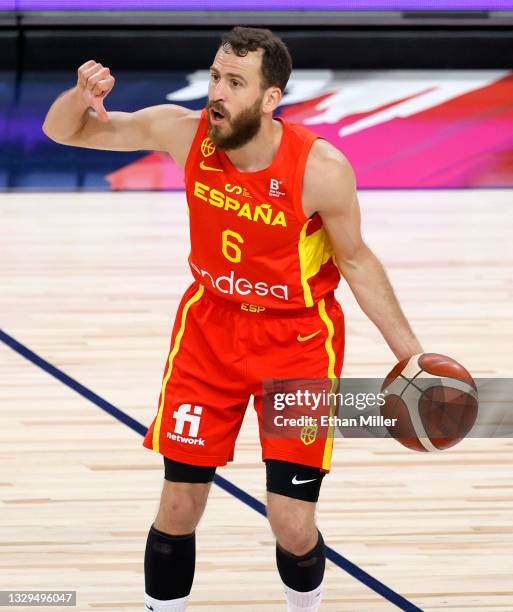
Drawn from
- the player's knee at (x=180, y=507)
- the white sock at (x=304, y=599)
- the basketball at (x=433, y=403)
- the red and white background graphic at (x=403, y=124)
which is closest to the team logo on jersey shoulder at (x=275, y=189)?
the basketball at (x=433, y=403)

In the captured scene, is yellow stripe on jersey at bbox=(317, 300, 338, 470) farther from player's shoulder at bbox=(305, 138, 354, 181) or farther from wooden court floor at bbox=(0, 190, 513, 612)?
wooden court floor at bbox=(0, 190, 513, 612)

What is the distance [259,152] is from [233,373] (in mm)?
638

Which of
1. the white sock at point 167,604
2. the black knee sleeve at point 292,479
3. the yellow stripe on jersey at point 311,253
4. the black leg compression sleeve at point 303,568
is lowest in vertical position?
the white sock at point 167,604

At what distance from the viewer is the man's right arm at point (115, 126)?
3809 mm

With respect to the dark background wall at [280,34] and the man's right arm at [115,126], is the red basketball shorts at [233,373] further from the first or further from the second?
the dark background wall at [280,34]

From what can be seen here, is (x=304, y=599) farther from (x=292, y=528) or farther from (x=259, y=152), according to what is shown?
(x=259, y=152)

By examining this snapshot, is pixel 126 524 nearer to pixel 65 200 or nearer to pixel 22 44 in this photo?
pixel 65 200

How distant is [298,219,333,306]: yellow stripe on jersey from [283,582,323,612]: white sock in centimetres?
85

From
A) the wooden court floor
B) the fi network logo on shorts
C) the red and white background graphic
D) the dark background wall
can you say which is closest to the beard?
the fi network logo on shorts

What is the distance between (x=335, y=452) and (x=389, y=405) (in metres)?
2.14

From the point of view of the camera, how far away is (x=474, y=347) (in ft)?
23.6

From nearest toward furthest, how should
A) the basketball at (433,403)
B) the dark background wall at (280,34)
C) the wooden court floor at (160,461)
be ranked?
the basketball at (433,403) → the wooden court floor at (160,461) → the dark background wall at (280,34)

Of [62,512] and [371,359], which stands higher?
[62,512]

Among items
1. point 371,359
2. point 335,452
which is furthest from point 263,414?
point 371,359
